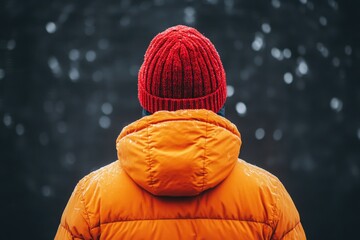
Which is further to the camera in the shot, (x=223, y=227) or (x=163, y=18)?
(x=163, y=18)

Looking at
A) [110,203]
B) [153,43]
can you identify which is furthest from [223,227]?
[153,43]

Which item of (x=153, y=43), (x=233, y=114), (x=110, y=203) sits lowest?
(x=233, y=114)

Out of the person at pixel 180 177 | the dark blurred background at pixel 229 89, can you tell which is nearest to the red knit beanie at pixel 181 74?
the person at pixel 180 177

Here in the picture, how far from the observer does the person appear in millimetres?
1090

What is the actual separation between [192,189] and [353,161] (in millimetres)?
2866

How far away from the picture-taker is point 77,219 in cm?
118

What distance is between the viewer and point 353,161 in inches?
145

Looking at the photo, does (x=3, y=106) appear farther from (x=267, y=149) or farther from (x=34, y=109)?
(x=267, y=149)

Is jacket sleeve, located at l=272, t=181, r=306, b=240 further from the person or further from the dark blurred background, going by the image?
the dark blurred background

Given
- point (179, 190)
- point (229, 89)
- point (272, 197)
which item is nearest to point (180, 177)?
point (179, 190)

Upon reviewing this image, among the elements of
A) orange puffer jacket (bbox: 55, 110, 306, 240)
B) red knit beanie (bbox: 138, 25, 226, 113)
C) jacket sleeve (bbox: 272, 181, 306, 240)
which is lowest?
jacket sleeve (bbox: 272, 181, 306, 240)

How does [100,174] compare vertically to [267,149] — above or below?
above

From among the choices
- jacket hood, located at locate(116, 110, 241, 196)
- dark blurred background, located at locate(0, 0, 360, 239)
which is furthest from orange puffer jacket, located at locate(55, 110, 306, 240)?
dark blurred background, located at locate(0, 0, 360, 239)

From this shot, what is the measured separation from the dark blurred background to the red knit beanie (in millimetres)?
2466
